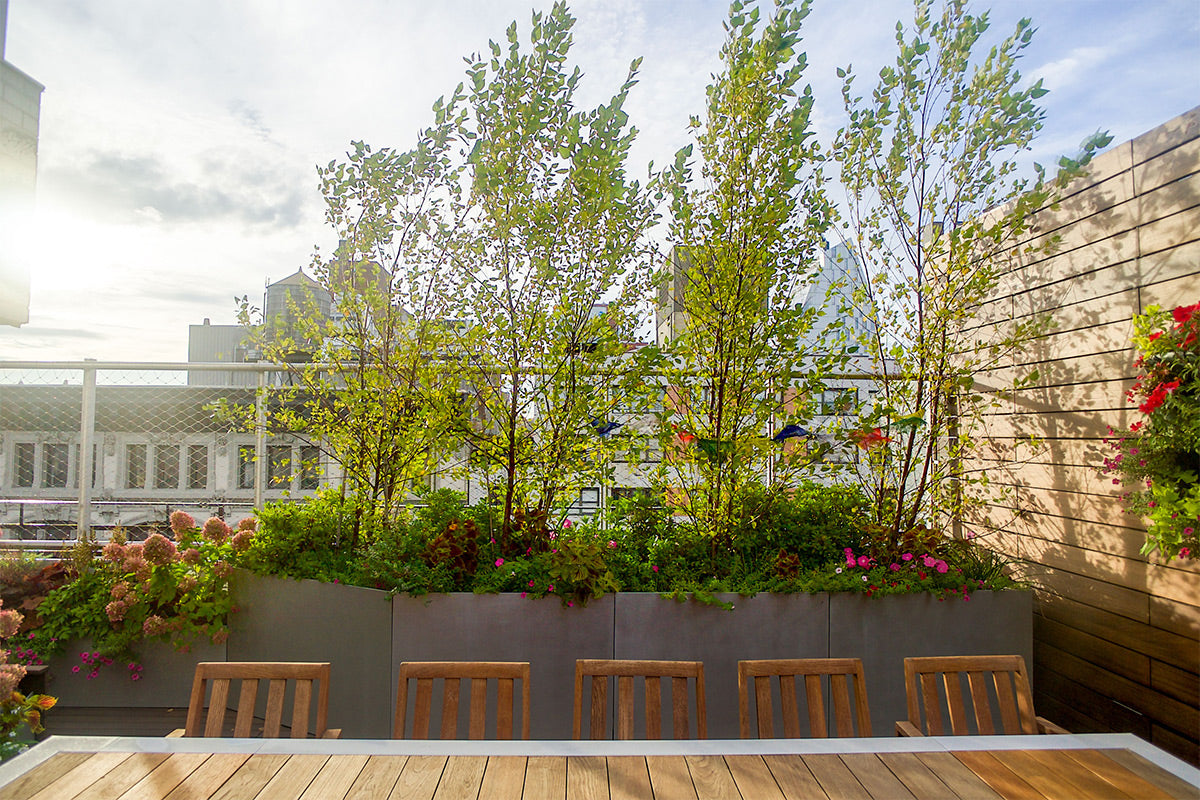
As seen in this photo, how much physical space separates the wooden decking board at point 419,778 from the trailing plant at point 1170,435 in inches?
86.7

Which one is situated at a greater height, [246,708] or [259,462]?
[259,462]

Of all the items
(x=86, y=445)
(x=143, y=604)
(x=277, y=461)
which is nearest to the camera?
(x=143, y=604)

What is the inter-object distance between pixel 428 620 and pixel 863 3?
10.6 feet

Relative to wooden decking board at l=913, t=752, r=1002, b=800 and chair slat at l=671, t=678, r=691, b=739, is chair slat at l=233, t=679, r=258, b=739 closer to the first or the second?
chair slat at l=671, t=678, r=691, b=739

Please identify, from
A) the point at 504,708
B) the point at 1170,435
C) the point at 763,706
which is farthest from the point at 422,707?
the point at 1170,435

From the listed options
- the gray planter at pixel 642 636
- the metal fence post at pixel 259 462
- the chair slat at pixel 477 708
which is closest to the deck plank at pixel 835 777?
the chair slat at pixel 477 708

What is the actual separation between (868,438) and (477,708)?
7.02ft

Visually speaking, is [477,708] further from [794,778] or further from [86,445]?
[86,445]

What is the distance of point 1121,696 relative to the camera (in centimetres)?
269

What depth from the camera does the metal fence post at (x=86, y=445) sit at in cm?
376

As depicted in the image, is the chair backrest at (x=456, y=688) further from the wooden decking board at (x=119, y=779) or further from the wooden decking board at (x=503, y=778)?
the wooden decking board at (x=119, y=779)

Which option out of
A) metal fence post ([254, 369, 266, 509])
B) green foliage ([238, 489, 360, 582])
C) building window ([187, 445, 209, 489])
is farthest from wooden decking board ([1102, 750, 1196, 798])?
building window ([187, 445, 209, 489])

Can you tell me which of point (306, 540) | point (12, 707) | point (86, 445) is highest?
point (86, 445)

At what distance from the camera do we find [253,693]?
72.6 inches
